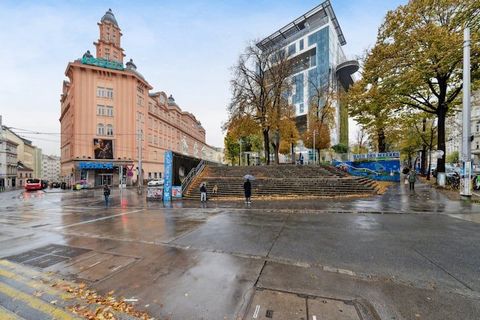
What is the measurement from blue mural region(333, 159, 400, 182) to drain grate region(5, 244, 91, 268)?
84.3 feet

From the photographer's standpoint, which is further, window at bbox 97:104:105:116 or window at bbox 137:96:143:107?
window at bbox 137:96:143:107

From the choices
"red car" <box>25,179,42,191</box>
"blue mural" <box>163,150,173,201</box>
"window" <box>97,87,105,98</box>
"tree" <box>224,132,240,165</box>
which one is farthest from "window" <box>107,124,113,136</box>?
"blue mural" <box>163,150,173,201</box>

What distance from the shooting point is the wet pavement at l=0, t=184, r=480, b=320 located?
3314 millimetres

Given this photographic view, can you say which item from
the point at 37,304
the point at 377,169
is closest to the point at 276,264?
the point at 37,304

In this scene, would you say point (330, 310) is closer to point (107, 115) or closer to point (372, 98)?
point (372, 98)

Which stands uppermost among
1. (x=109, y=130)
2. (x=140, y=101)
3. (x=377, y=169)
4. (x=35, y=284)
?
(x=140, y=101)

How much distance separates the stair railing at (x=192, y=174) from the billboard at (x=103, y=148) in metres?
23.5

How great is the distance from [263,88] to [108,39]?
3735cm

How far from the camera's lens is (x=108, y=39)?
148 feet

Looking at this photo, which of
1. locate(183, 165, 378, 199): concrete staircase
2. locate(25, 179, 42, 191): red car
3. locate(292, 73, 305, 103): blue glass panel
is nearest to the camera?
locate(183, 165, 378, 199): concrete staircase

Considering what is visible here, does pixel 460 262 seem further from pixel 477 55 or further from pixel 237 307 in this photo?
pixel 477 55

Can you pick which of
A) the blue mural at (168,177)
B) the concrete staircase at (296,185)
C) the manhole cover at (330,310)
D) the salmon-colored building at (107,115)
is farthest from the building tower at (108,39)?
the manhole cover at (330,310)

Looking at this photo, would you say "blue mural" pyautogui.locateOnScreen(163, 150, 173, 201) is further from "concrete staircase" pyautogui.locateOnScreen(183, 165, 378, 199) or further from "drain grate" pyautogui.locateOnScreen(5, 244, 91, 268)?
"drain grate" pyautogui.locateOnScreen(5, 244, 91, 268)

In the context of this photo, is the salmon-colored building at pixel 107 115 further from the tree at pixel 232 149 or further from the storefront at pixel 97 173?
the tree at pixel 232 149
